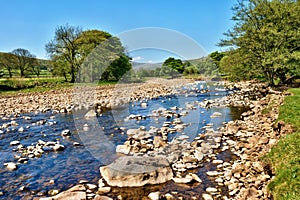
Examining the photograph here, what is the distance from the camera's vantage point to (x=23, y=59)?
5922 centimetres

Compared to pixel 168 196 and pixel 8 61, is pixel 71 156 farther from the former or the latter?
pixel 8 61

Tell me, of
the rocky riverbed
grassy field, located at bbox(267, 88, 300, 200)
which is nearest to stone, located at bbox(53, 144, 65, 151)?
the rocky riverbed

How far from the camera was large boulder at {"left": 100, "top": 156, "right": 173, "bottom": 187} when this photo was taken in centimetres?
698

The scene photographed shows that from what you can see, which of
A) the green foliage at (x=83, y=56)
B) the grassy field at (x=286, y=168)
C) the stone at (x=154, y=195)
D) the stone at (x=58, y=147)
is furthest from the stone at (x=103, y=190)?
the green foliage at (x=83, y=56)

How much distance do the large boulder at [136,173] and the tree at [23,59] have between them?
2174 inches

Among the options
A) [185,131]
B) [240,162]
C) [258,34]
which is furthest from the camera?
[258,34]

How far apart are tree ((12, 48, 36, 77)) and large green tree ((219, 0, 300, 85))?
47592 mm

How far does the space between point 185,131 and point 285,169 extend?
686cm

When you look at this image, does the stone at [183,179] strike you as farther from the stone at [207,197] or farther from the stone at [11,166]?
the stone at [11,166]

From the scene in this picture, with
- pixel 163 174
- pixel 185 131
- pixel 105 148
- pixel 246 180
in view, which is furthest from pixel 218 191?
pixel 185 131

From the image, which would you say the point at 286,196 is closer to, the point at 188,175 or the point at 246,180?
the point at 246,180

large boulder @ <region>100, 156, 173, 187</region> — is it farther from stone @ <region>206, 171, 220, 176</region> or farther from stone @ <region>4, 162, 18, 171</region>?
stone @ <region>4, 162, 18, 171</region>

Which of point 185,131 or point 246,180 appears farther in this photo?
point 185,131

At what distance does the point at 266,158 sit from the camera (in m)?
7.24
